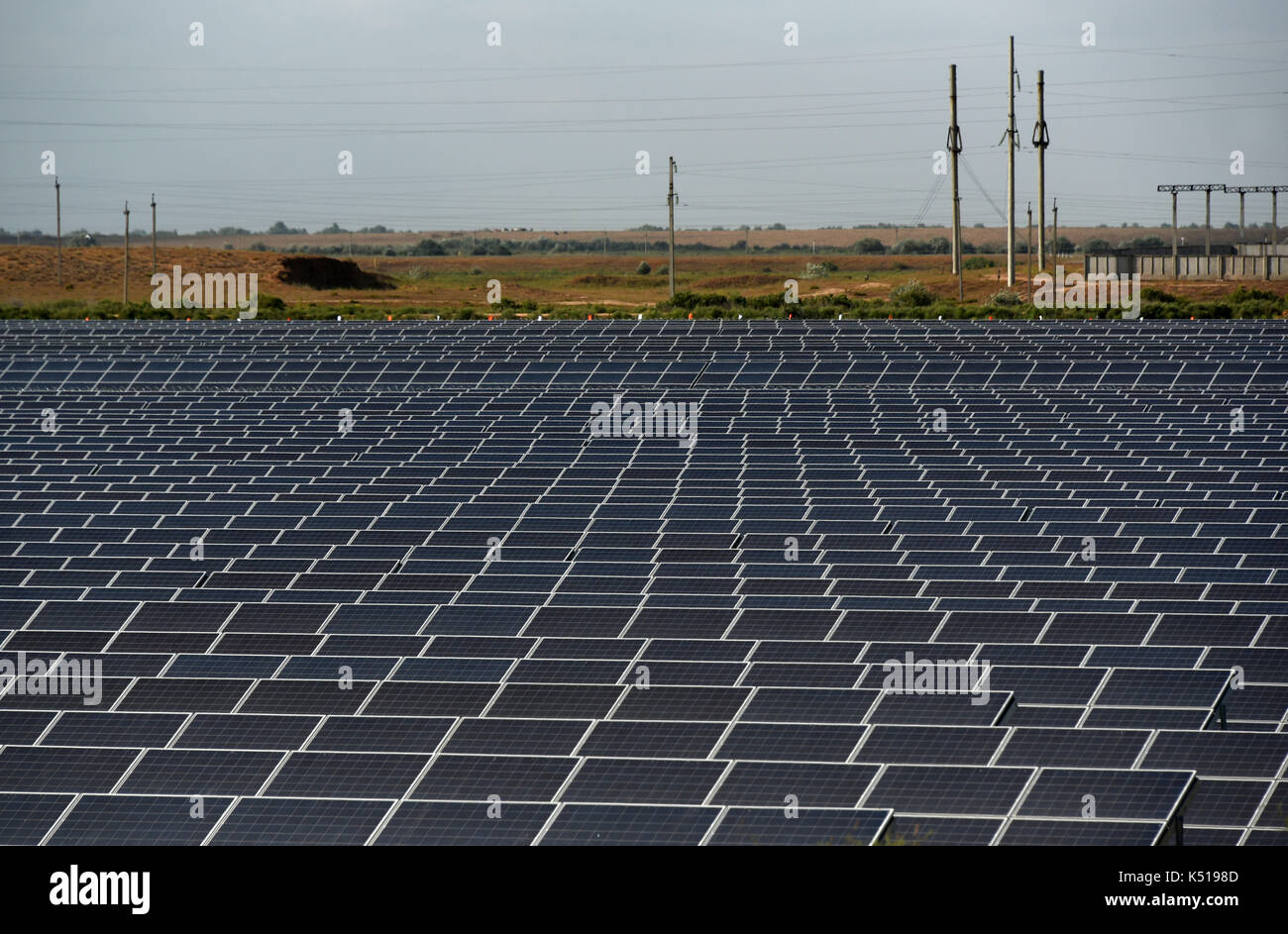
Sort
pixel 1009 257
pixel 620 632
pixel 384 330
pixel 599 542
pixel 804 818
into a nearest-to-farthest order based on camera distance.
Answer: pixel 804 818, pixel 620 632, pixel 599 542, pixel 384 330, pixel 1009 257

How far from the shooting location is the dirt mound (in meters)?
121

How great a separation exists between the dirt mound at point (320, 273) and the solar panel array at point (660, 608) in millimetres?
82838

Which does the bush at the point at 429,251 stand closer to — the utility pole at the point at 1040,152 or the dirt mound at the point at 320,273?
the dirt mound at the point at 320,273

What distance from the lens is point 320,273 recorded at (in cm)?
12269

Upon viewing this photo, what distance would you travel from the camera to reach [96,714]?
16.4 m

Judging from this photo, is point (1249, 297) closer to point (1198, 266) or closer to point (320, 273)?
point (1198, 266)

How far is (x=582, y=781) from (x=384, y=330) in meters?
34.3

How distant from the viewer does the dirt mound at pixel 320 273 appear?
121 metres

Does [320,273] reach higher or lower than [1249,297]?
higher

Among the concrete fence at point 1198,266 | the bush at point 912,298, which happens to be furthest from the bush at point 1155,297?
the concrete fence at point 1198,266

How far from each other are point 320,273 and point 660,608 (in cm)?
10840

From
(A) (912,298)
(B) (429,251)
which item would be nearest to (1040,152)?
(A) (912,298)
